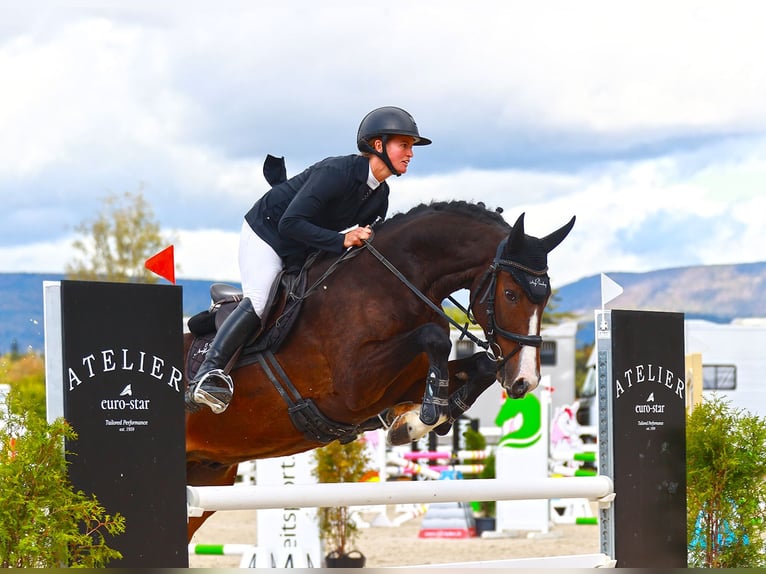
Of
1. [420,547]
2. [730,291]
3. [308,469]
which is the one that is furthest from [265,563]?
[730,291]

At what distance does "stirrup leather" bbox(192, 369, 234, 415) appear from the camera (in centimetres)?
420

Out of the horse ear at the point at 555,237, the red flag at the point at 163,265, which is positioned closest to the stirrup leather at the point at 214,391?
the red flag at the point at 163,265

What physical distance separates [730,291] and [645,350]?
111 m

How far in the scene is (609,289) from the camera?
5.12 metres

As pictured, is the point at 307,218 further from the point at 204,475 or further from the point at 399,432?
the point at 204,475

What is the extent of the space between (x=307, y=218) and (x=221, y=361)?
2.15 ft

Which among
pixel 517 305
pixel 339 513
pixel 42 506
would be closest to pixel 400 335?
pixel 517 305

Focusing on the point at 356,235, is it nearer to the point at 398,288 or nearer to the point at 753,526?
the point at 398,288

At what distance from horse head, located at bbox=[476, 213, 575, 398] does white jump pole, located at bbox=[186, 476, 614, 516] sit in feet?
1.32

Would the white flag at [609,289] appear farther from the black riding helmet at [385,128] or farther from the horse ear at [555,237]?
the black riding helmet at [385,128]

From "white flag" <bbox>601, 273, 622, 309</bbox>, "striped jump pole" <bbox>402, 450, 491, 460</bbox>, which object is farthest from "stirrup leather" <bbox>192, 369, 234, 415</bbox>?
"striped jump pole" <bbox>402, 450, 491, 460</bbox>

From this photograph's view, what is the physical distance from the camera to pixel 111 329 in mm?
3271

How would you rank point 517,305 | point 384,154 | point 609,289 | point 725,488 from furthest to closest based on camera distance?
point 609,289 → point 725,488 → point 384,154 → point 517,305

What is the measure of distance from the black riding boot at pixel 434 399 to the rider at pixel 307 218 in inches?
25.0
